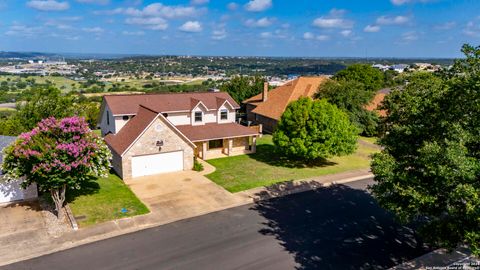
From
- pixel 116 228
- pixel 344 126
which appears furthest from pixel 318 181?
pixel 116 228

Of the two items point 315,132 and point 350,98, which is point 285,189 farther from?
point 350,98

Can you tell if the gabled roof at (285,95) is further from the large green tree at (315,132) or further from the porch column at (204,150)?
the porch column at (204,150)

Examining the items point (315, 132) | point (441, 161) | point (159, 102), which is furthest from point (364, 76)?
point (441, 161)

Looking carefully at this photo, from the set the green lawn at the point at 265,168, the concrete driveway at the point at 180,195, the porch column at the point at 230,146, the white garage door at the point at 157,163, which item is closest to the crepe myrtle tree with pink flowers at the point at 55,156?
the concrete driveway at the point at 180,195

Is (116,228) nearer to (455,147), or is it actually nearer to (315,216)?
(315,216)

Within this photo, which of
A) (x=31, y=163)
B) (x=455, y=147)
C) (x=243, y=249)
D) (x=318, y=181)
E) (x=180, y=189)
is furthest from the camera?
(x=318, y=181)

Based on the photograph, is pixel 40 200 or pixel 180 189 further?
pixel 180 189

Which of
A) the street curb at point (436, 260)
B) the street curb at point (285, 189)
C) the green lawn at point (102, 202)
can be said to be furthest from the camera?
the street curb at point (285, 189)
